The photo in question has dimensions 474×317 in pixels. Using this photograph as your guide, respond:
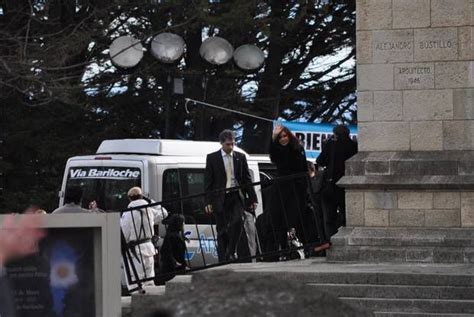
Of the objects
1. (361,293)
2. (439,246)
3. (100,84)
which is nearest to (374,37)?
(439,246)

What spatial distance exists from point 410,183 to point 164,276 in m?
2.85

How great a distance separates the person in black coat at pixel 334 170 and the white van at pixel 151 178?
2.71 metres

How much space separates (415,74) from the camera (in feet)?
38.9

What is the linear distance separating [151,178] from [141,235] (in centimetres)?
341

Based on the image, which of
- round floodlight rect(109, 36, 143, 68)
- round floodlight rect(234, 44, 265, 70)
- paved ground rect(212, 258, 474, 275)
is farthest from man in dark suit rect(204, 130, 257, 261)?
round floodlight rect(234, 44, 265, 70)

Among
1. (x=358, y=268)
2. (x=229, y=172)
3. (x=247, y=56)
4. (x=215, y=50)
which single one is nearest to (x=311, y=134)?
(x=247, y=56)

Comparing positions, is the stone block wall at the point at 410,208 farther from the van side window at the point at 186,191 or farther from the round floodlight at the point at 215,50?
the round floodlight at the point at 215,50

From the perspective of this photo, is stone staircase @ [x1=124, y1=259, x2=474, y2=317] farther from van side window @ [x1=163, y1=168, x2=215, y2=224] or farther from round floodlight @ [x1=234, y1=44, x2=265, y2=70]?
round floodlight @ [x1=234, y1=44, x2=265, y2=70]

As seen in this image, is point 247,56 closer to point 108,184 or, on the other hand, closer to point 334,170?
point 108,184

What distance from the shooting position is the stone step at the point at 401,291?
9.99 metres

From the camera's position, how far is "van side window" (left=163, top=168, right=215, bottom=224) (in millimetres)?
16734

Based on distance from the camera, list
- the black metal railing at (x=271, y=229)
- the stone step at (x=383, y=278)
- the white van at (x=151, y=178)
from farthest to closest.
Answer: the white van at (x=151, y=178) < the black metal railing at (x=271, y=229) < the stone step at (x=383, y=278)

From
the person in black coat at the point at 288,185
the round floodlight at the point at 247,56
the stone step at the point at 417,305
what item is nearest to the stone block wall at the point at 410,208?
the person in black coat at the point at 288,185

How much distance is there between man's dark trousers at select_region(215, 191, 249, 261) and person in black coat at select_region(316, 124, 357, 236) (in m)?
1.53
